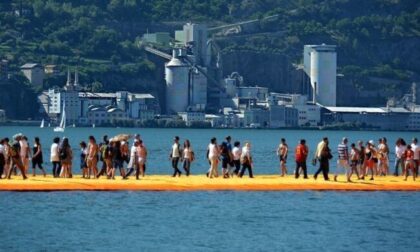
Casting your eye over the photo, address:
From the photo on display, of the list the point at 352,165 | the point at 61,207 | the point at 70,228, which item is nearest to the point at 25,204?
the point at 61,207

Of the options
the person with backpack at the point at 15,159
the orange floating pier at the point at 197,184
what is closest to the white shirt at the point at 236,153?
the orange floating pier at the point at 197,184

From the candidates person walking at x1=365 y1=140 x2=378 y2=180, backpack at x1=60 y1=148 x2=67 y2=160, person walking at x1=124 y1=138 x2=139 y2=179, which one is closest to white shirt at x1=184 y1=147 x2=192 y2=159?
person walking at x1=124 y1=138 x2=139 y2=179

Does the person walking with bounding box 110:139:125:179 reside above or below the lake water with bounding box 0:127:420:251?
above

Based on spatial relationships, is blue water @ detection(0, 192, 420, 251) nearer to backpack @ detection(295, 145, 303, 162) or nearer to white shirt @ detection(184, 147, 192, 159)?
backpack @ detection(295, 145, 303, 162)

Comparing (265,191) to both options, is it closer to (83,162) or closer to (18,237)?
(83,162)

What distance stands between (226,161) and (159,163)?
33475mm

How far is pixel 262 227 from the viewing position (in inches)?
1912

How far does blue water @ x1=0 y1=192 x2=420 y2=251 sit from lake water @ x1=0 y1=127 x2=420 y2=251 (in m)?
0.03

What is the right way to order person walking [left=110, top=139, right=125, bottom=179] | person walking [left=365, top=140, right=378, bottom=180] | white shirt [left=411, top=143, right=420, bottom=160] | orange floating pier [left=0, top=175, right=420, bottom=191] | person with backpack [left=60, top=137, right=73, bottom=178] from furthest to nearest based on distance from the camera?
person walking [left=365, top=140, right=378, bottom=180]
white shirt [left=411, top=143, right=420, bottom=160]
person with backpack [left=60, top=137, right=73, bottom=178]
person walking [left=110, top=139, right=125, bottom=179]
orange floating pier [left=0, top=175, right=420, bottom=191]

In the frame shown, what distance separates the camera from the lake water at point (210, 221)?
1757 inches

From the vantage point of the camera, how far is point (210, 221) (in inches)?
1951

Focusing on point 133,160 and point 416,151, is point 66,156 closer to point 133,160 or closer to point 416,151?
point 133,160

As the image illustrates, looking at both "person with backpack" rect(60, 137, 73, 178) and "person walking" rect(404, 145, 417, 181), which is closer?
"person with backpack" rect(60, 137, 73, 178)

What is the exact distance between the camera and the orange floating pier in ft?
186
